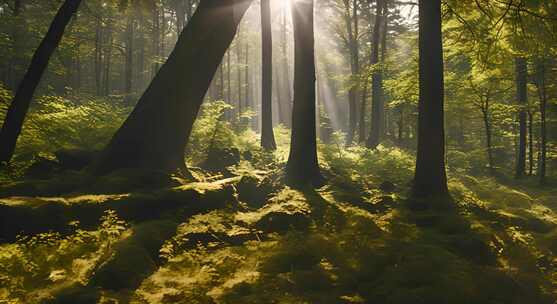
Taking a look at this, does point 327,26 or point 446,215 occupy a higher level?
point 327,26

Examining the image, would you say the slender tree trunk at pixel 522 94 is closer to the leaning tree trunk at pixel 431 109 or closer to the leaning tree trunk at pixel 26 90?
the leaning tree trunk at pixel 431 109

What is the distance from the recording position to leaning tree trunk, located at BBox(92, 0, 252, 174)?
9.09 m

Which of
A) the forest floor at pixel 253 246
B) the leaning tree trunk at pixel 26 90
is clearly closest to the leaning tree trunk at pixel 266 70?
the forest floor at pixel 253 246

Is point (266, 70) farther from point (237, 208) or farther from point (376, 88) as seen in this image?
point (237, 208)

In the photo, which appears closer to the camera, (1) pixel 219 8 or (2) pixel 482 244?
(2) pixel 482 244

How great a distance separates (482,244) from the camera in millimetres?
6992

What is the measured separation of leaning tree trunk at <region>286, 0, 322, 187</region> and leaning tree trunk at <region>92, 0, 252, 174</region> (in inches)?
74.0

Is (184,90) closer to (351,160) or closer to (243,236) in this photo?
(243,236)

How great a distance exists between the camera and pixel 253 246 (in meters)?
6.71

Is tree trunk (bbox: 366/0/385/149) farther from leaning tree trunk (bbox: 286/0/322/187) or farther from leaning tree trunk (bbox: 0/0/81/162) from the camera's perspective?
Result: leaning tree trunk (bbox: 0/0/81/162)

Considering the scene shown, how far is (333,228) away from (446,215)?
9.09 ft

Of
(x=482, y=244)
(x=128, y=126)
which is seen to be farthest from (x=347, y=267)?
(x=128, y=126)

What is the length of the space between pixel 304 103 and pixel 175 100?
3752 millimetres

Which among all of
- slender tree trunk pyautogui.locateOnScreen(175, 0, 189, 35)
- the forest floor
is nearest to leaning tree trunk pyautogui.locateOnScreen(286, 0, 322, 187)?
the forest floor
